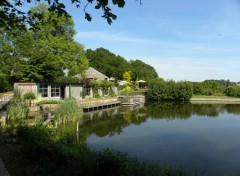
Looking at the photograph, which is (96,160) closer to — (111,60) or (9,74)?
(9,74)

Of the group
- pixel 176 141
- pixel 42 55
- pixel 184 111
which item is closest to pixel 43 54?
pixel 42 55

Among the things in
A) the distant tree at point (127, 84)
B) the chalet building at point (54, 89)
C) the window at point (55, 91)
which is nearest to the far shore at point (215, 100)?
the distant tree at point (127, 84)

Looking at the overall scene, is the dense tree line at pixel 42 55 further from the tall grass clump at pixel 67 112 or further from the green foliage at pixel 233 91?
the green foliage at pixel 233 91

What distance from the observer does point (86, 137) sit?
16.5 metres

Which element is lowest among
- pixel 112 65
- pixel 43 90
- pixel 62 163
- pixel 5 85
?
pixel 62 163

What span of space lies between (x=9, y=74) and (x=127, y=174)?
30.8 metres

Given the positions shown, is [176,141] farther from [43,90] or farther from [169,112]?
[43,90]

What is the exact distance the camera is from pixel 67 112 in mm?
19734

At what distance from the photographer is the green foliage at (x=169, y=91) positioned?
1866 inches

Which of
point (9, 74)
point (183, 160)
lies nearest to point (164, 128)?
point (183, 160)

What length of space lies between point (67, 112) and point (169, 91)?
31098mm

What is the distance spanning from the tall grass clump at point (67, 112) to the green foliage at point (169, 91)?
29.5 m

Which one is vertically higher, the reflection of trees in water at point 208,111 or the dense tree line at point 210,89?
the dense tree line at point 210,89

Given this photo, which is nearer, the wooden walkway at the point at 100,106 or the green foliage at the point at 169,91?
the wooden walkway at the point at 100,106
